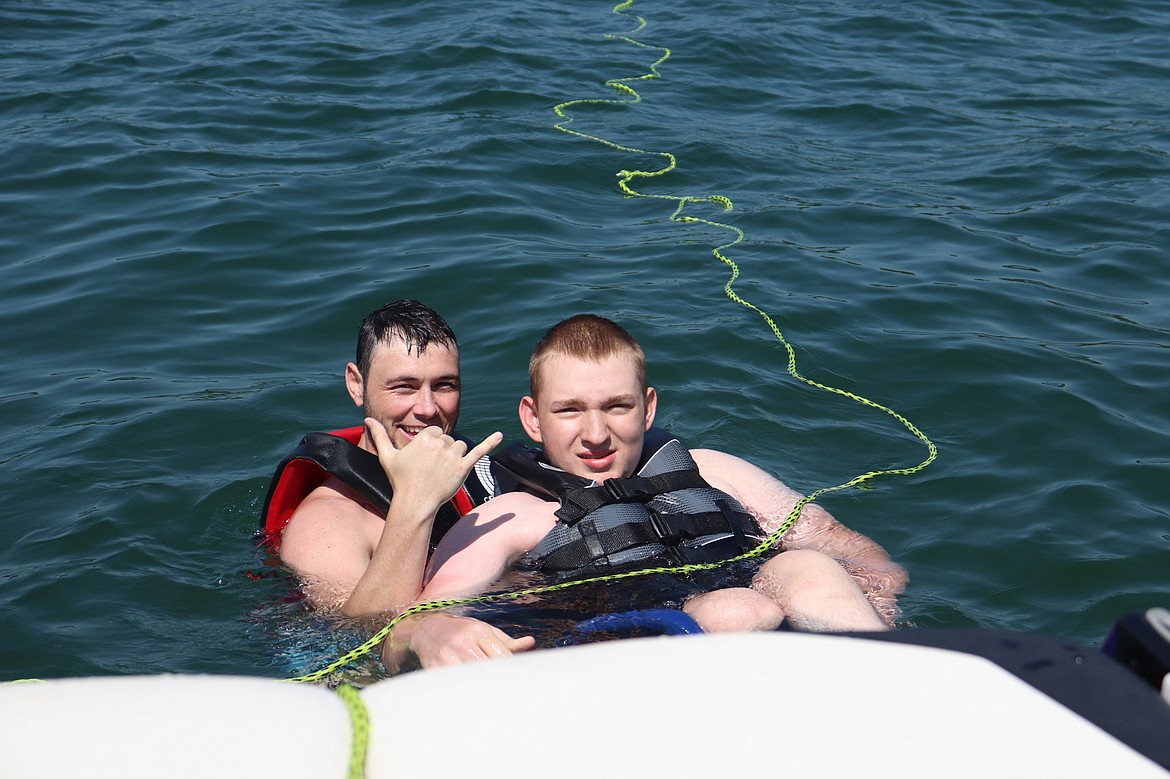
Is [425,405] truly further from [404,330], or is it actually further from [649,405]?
[649,405]

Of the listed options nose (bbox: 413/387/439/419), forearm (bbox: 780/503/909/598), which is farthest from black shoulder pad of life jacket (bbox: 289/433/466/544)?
forearm (bbox: 780/503/909/598)

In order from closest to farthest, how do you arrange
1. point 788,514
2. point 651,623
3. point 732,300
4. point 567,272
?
point 651,623 → point 788,514 → point 732,300 → point 567,272

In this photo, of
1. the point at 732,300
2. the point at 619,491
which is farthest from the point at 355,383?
the point at 732,300

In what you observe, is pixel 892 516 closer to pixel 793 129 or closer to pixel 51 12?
pixel 793 129

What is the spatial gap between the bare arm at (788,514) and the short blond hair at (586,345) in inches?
19.6

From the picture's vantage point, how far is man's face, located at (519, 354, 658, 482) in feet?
12.5

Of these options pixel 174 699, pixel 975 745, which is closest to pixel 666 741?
pixel 975 745

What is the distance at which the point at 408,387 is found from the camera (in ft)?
13.3

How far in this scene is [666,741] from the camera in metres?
1.82

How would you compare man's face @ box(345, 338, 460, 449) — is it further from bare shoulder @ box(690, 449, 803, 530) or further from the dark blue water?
bare shoulder @ box(690, 449, 803, 530)

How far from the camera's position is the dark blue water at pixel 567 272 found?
177 inches

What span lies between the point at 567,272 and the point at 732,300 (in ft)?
3.21

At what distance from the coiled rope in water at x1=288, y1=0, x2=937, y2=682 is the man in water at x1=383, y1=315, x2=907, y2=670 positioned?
7cm

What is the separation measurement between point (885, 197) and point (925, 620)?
4.52 meters
